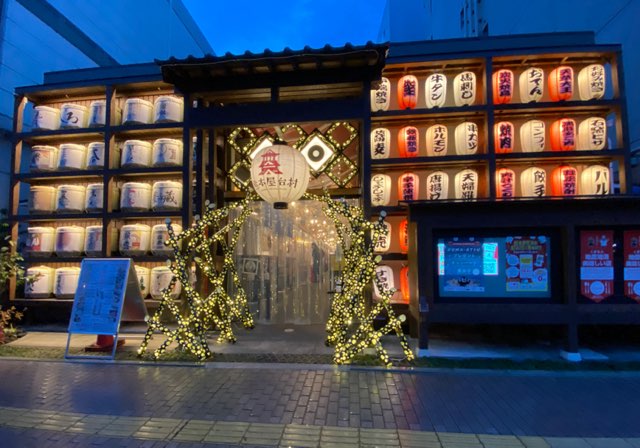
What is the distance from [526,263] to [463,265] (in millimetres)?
1159

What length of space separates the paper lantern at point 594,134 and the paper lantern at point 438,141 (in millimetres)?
3022

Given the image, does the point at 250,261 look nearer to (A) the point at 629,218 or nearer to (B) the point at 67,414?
(B) the point at 67,414

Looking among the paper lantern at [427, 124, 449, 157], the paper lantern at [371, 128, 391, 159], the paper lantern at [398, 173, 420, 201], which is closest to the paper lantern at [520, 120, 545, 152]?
the paper lantern at [427, 124, 449, 157]

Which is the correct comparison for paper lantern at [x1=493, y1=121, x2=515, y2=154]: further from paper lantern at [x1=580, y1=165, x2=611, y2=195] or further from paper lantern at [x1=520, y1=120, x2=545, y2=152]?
paper lantern at [x1=580, y1=165, x2=611, y2=195]

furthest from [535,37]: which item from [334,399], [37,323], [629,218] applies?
[37,323]

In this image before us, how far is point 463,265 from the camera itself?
6.75 metres

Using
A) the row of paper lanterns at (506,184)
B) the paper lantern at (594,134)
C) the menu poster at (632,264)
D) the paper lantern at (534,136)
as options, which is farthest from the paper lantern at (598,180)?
the menu poster at (632,264)

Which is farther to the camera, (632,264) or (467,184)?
(467,184)

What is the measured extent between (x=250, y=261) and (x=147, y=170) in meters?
3.47

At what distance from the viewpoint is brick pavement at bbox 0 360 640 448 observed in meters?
3.76

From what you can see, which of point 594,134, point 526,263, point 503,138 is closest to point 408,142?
point 503,138

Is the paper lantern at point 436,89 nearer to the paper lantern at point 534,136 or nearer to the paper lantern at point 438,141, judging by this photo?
the paper lantern at point 438,141

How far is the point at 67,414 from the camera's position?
4.32 m

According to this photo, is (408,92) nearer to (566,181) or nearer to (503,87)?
(503,87)
